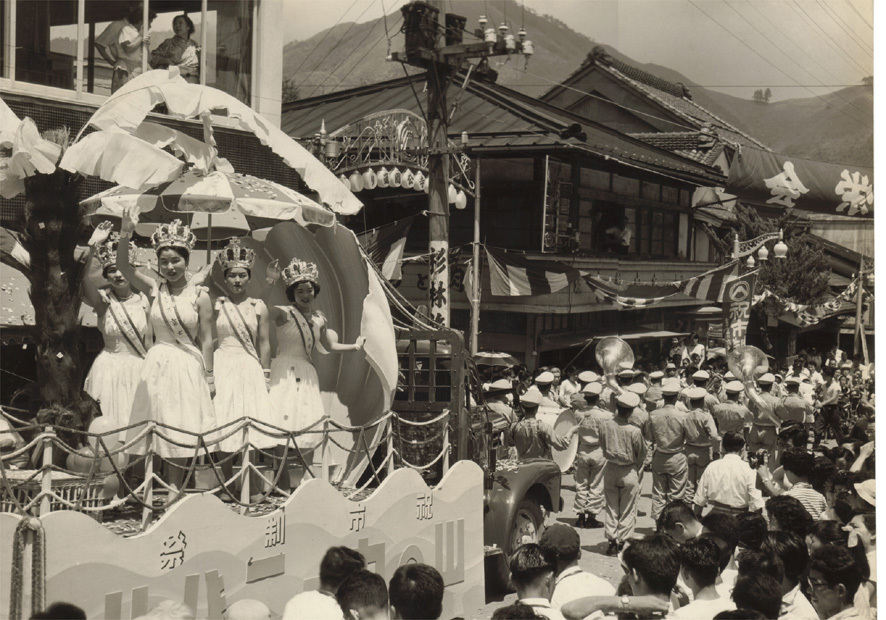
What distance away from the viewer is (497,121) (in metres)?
22.5

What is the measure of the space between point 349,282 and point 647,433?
4801 mm

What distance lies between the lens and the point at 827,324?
3738cm

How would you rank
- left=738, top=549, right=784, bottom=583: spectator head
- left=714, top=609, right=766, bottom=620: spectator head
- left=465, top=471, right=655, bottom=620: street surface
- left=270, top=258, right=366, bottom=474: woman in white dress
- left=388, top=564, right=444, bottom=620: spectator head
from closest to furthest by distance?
left=714, top=609, right=766, bottom=620: spectator head
left=388, top=564, right=444, bottom=620: spectator head
left=738, top=549, right=784, bottom=583: spectator head
left=270, top=258, right=366, bottom=474: woman in white dress
left=465, top=471, right=655, bottom=620: street surface

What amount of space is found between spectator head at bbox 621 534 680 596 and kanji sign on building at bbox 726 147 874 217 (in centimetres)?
618

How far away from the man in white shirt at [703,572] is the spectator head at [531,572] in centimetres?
74

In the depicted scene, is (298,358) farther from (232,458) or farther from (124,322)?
(124,322)

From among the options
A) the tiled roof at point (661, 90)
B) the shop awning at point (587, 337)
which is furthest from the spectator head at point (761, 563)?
the tiled roof at point (661, 90)

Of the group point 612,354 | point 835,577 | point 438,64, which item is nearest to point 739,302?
point 612,354

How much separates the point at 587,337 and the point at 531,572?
19.4 meters

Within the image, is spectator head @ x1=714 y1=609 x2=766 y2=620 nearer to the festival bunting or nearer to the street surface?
the street surface

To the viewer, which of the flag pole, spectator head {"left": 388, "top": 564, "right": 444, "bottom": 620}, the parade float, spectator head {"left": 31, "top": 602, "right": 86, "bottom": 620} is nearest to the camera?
spectator head {"left": 31, "top": 602, "right": 86, "bottom": 620}

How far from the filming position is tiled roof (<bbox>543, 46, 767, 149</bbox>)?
29.9 metres

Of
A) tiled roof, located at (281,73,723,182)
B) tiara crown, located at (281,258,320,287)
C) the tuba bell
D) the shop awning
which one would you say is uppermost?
tiled roof, located at (281,73,723,182)

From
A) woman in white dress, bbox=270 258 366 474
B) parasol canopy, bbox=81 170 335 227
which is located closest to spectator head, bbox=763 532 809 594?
woman in white dress, bbox=270 258 366 474
